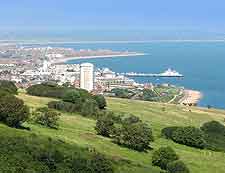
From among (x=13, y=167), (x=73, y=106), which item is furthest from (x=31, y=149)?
(x=73, y=106)

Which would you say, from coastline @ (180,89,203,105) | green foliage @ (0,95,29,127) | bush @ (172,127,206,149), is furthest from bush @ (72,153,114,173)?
coastline @ (180,89,203,105)

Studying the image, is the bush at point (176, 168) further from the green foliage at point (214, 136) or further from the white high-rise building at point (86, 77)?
the white high-rise building at point (86, 77)

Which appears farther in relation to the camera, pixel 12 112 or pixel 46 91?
pixel 46 91

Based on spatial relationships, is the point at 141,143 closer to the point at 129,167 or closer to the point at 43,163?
the point at 129,167

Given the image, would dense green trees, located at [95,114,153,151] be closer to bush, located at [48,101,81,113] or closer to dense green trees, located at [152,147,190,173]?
dense green trees, located at [152,147,190,173]

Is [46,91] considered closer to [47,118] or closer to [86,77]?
[47,118]

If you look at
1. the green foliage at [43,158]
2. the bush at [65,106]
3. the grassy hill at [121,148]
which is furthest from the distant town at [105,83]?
the green foliage at [43,158]

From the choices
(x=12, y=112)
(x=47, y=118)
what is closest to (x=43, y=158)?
(x=12, y=112)
